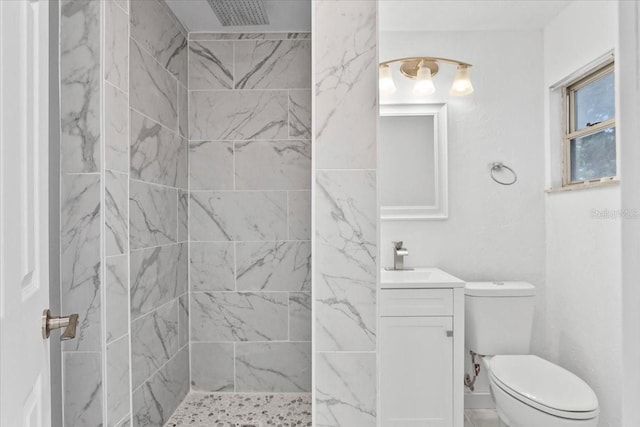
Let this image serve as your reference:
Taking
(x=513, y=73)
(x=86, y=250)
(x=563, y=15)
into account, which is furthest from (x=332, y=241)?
(x=563, y=15)

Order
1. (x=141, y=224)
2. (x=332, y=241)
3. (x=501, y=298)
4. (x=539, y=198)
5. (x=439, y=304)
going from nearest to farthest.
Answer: (x=332, y=241), (x=141, y=224), (x=439, y=304), (x=501, y=298), (x=539, y=198)

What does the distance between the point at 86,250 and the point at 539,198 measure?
225cm

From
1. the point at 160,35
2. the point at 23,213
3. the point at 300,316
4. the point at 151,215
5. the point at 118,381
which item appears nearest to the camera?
the point at 23,213

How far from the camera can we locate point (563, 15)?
2119 mm

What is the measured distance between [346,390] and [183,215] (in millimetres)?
1387

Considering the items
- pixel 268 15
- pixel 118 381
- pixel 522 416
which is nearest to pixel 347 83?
pixel 268 15

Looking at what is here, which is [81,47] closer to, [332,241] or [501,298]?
[332,241]

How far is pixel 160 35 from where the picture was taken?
1.98 metres

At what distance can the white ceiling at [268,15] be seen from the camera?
2.01m

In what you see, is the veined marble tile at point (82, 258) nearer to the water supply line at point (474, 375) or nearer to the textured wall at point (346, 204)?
the textured wall at point (346, 204)

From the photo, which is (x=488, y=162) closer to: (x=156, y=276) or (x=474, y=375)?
(x=474, y=375)

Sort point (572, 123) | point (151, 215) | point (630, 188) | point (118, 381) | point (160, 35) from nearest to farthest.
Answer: point (630, 188) → point (118, 381) → point (151, 215) → point (160, 35) → point (572, 123)

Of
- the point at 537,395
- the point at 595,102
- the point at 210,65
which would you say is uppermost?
the point at 210,65

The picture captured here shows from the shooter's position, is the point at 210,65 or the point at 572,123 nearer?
the point at 572,123
